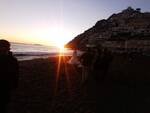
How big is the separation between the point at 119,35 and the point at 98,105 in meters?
6.66

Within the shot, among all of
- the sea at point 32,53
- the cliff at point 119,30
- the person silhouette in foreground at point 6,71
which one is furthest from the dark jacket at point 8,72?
the sea at point 32,53

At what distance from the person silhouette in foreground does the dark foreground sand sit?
11.3 ft

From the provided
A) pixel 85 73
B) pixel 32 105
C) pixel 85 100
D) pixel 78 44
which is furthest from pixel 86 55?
pixel 78 44

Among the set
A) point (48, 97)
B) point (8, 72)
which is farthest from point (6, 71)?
point (48, 97)

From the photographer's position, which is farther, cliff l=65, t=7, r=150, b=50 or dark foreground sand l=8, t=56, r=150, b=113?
cliff l=65, t=7, r=150, b=50

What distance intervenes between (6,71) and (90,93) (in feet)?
24.8

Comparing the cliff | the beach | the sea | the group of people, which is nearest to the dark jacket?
the beach

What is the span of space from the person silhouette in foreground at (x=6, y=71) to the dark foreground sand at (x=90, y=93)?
344 centimetres

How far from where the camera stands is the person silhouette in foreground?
716 centimetres

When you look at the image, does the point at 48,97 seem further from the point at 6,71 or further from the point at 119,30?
the point at 119,30

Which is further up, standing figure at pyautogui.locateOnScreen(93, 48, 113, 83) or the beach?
standing figure at pyautogui.locateOnScreen(93, 48, 113, 83)

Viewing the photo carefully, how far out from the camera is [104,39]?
59.3 ft

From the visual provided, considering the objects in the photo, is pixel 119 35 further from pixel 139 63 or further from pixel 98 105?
pixel 98 105

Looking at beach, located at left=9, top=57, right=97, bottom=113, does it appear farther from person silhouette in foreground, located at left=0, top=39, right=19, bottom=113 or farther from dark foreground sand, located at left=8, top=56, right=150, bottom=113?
person silhouette in foreground, located at left=0, top=39, right=19, bottom=113
